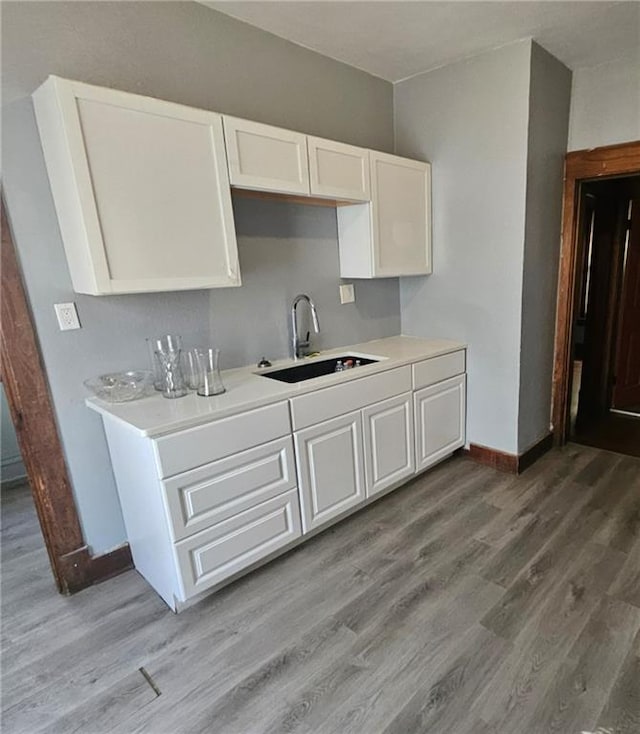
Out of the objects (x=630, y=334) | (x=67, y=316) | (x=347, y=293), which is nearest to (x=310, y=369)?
(x=347, y=293)

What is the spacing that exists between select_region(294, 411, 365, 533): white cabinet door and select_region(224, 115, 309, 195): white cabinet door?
3.83 feet

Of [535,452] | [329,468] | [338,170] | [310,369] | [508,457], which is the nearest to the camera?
[329,468]

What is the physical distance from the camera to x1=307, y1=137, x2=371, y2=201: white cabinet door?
218cm

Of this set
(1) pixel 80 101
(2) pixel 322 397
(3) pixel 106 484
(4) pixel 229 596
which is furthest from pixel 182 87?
(4) pixel 229 596

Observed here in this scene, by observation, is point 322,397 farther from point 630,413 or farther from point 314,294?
point 630,413

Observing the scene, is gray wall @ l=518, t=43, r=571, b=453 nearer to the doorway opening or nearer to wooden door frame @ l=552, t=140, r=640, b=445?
Answer: wooden door frame @ l=552, t=140, r=640, b=445

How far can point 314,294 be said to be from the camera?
2.65 meters

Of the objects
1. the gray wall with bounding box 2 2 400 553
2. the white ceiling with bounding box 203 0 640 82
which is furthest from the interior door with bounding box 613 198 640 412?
the gray wall with bounding box 2 2 400 553

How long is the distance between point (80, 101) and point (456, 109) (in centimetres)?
211

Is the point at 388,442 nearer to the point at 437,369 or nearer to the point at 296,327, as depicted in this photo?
the point at 437,369

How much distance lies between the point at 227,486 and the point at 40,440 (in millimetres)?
825

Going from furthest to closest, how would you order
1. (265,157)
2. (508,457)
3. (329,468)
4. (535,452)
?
(535,452), (508,457), (329,468), (265,157)

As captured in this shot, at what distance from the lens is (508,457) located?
9.19 feet

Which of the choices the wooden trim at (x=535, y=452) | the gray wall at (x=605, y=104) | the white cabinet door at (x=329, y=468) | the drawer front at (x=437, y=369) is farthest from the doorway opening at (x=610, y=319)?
the white cabinet door at (x=329, y=468)
